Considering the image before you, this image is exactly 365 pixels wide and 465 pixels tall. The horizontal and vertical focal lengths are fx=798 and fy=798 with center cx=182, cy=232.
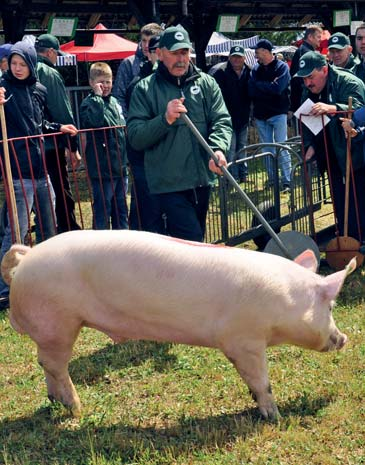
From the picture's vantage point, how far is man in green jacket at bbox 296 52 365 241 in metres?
6.81

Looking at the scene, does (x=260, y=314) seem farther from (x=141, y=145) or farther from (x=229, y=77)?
(x=229, y=77)

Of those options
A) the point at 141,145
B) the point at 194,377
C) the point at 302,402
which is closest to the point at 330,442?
the point at 302,402

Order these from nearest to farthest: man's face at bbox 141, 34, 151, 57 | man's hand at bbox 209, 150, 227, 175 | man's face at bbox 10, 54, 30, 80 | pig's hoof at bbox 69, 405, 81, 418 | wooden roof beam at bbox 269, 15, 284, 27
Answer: pig's hoof at bbox 69, 405, 81, 418, man's hand at bbox 209, 150, 227, 175, man's face at bbox 10, 54, 30, 80, man's face at bbox 141, 34, 151, 57, wooden roof beam at bbox 269, 15, 284, 27

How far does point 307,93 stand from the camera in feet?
24.0

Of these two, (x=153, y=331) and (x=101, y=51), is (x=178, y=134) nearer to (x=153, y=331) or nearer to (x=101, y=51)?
(x=153, y=331)

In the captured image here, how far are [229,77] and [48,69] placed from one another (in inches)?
185

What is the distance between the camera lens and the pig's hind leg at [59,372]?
14.0 feet

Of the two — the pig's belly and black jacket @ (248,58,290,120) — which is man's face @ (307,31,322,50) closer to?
black jacket @ (248,58,290,120)

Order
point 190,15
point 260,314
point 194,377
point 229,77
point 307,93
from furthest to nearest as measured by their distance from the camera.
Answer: point 190,15, point 229,77, point 307,93, point 194,377, point 260,314

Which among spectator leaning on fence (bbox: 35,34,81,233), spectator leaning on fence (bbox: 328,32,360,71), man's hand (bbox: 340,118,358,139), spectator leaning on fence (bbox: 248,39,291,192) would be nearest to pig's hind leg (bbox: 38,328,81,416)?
spectator leaning on fence (bbox: 35,34,81,233)

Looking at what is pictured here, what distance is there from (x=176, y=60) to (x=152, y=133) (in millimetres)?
544

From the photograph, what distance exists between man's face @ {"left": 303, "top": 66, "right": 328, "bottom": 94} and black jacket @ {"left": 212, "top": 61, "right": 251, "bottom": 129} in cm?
463

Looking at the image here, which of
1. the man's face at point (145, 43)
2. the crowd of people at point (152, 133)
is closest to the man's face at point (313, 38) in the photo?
the crowd of people at point (152, 133)

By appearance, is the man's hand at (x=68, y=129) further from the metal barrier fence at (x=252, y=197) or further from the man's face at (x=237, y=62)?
the man's face at (x=237, y=62)
